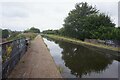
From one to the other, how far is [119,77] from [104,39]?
27122mm

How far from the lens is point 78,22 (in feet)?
182

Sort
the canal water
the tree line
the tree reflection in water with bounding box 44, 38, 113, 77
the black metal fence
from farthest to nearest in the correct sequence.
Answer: the tree line, the tree reflection in water with bounding box 44, 38, 113, 77, the canal water, the black metal fence

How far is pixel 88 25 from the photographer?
4888 cm

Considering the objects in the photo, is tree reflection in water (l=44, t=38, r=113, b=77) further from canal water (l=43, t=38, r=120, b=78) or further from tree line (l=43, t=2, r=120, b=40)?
tree line (l=43, t=2, r=120, b=40)

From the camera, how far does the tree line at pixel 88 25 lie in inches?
1539

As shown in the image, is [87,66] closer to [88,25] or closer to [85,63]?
[85,63]

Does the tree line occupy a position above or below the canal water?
above

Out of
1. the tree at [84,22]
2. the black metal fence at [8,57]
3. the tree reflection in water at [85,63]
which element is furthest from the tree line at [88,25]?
the black metal fence at [8,57]

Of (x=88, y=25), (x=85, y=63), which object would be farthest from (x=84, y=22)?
(x=85, y=63)

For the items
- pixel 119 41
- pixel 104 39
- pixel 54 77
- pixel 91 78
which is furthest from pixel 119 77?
pixel 104 39

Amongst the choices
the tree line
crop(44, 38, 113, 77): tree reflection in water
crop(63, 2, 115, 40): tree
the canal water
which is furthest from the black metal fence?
crop(63, 2, 115, 40): tree

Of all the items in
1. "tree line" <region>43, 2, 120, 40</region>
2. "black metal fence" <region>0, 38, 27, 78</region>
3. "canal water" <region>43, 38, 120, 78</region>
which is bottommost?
"canal water" <region>43, 38, 120, 78</region>

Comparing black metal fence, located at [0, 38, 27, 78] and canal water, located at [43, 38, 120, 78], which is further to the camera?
canal water, located at [43, 38, 120, 78]

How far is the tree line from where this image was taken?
39100 mm
